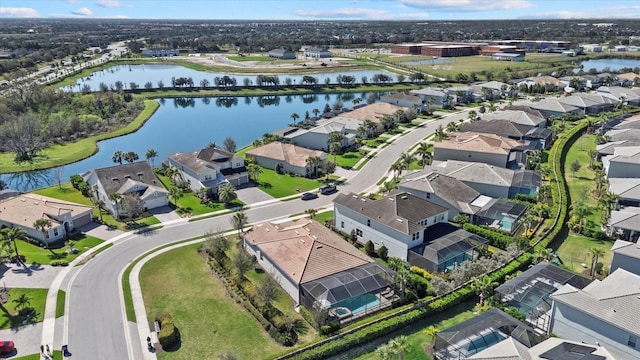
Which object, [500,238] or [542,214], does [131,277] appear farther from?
[542,214]

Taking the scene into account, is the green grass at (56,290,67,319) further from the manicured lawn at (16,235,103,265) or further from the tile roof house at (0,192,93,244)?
the tile roof house at (0,192,93,244)

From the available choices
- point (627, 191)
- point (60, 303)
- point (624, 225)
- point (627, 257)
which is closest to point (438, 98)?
point (627, 191)

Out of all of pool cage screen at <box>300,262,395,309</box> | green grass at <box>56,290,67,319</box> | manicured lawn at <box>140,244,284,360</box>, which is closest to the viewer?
manicured lawn at <box>140,244,284,360</box>

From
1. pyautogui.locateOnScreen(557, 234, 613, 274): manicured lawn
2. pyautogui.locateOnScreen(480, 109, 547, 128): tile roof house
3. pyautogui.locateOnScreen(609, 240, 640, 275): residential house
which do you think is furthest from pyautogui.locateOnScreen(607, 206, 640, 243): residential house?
pyautogui.locateOnScreen(480, 109, 547, 128): tile roof house

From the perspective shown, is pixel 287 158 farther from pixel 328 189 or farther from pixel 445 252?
pixel 445 252

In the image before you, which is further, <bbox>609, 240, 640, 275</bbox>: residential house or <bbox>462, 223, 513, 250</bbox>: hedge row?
<bbox>462, 223, 513, 250</bbox>: hedge row

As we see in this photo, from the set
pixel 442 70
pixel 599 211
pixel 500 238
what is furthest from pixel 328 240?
pixel 442 70

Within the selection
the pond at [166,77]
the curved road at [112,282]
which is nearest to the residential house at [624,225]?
the curved road at [112,282]
